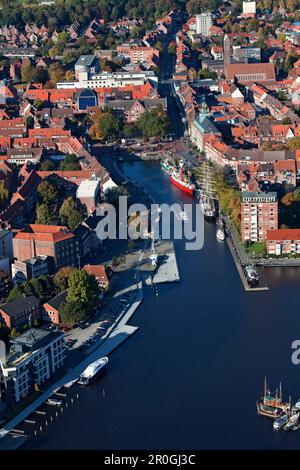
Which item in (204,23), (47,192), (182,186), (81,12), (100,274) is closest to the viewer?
(100,274)

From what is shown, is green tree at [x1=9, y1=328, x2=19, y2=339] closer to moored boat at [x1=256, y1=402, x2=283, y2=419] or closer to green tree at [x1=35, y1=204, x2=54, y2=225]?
moored boat at [x1=256, y1=402, x2=283, y2=419]

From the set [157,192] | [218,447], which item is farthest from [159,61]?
[218,447]

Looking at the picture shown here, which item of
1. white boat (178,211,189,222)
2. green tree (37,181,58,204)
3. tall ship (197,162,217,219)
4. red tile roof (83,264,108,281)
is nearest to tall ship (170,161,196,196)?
tall ship (197,162,217,219)

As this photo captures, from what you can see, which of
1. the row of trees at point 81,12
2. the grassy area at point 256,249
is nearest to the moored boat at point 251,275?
the grassy area at point 256,249

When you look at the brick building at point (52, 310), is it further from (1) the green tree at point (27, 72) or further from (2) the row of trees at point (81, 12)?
(2) the row of trees at point (81, 12)

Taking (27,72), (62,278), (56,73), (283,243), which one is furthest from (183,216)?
(27,72)

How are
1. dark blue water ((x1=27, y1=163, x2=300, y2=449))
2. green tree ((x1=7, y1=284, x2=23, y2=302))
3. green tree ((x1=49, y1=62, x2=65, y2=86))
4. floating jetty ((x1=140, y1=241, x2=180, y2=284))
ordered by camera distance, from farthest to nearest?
green tree ((x1=49, y1=62, x2=65, y2=86)) < floating jetty ((x1=140, y1=241, x2=180, y2=284)) < green tree ((x1=7, y1=284, x2=23, y2=302)) < dark blue water ((x1=27, y1=163, x2=300, y2=449))

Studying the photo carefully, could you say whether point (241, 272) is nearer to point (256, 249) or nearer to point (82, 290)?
point (256, 249)
